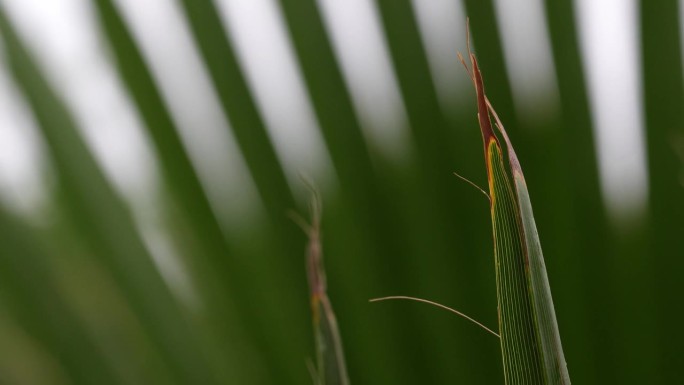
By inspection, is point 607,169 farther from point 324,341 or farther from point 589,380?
point 324,341

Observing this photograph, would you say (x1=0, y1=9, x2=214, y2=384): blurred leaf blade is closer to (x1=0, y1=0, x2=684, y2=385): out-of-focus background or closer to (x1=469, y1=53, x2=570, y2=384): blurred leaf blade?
(x1=0, y1=0, x2=684, y2=385): out-of-focus background

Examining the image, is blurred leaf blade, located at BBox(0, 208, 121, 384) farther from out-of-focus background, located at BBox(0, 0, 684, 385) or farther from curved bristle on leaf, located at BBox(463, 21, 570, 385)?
curved bristle on leaf, located at BBox(463, 21, 570, 385)

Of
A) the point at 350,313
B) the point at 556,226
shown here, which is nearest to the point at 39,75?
the point at 350,313

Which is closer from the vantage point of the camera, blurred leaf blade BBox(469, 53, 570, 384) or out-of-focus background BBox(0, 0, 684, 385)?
blurred leaf blade BBox(469, 53, 570, 384)

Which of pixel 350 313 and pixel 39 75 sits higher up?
pixel 39 75

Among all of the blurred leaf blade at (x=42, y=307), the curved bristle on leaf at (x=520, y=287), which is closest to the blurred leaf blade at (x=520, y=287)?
the curved bristle on leaf at (x=520, y=287)

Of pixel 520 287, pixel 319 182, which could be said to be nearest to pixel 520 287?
pixel 520 287

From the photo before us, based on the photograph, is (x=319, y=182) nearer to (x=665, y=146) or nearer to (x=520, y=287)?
(x=665, y=146)

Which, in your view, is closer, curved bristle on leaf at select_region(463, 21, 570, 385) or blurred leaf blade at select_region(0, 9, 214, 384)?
curved bristle on leaf at select_region(463, 21, 570, 385)

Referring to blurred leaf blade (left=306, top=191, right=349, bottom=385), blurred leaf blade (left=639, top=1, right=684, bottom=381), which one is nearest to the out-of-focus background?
blurred leaf blade (left=639, top=1, right=684, bottom=381)
